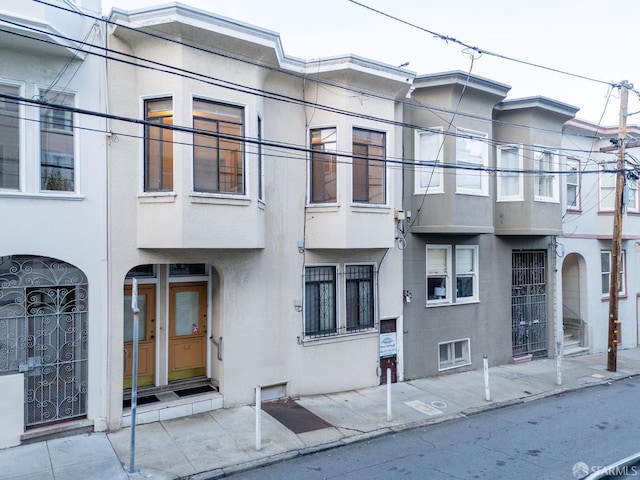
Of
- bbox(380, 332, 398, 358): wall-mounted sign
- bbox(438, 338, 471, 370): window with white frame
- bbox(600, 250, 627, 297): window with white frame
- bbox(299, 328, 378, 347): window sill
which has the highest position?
bbox(600, 250, 627, 297): window with white frame

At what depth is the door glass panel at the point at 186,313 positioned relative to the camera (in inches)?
401

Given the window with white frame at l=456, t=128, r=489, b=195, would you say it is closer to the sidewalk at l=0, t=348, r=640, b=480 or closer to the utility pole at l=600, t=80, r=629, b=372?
the utility pole at l=600, t=80, r=629, b=372

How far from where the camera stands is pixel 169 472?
6.95 meters

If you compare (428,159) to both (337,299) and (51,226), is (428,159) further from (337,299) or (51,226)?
(51,226)

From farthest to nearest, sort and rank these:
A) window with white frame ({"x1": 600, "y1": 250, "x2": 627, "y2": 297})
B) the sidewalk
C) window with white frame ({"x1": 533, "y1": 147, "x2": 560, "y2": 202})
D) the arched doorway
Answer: window with white frame ({"x1": 600, "y1": 250, "x2": 627, "y2": 297}), the arched doorway, window with white frame ({"x1": 533, "y1": 147, "x2": 560, "y2": 202}), the sidewalk

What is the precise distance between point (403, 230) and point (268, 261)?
3797mm

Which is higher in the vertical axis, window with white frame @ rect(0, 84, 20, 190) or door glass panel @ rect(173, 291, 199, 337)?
window with white frame @ rect(0, 84, 20, 190)

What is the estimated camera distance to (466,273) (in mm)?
13398

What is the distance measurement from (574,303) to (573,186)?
4058mm

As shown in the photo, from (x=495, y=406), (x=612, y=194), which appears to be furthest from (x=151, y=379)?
(x=612, y=194)

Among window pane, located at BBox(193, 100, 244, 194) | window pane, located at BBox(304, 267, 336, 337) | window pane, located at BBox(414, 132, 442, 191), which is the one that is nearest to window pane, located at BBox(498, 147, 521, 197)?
window pane, located at BBox(414, 132, 442, 191)

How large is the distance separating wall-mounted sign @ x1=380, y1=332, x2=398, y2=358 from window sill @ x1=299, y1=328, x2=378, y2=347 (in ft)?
0.98

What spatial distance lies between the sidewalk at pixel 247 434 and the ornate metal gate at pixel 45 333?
757 millimetres

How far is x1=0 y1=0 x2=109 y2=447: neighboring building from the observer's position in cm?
752
